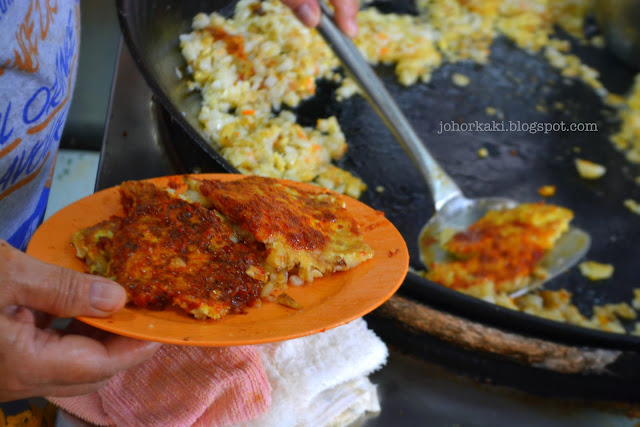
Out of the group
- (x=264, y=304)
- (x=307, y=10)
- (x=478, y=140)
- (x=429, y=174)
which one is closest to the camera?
(x=264, y=304)

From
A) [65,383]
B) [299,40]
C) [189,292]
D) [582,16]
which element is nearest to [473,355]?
[189,292]

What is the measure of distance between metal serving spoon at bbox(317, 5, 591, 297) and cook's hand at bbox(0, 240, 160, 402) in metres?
0.96

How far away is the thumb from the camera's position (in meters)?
0.72

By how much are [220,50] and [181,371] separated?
122 centimetres

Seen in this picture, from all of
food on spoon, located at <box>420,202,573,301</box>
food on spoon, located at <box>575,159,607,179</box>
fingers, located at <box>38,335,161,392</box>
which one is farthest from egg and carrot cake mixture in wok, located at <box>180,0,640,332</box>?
fingers, located at <box>38,335,161,392</box>

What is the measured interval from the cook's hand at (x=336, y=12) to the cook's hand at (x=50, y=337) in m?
0.99

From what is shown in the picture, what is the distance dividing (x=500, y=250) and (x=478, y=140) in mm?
519

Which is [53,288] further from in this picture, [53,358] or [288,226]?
[288,226]

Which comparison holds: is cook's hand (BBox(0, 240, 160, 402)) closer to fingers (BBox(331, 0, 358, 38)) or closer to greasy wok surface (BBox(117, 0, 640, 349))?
greasy wok surface (BBox(117, 0, 640, 349))

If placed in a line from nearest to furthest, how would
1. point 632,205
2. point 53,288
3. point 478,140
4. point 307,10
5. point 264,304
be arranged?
point 53,288 < point 264,304 < point 307,10 < point 632,205 < point 478,140

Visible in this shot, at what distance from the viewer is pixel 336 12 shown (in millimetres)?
1594

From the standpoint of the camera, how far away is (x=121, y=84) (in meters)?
1.80

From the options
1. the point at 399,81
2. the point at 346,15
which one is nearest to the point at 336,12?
the point at 346,15

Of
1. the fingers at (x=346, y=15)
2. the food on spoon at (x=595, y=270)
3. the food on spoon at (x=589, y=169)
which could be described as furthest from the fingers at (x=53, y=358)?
the food on spoon at (x=589, y=169)
